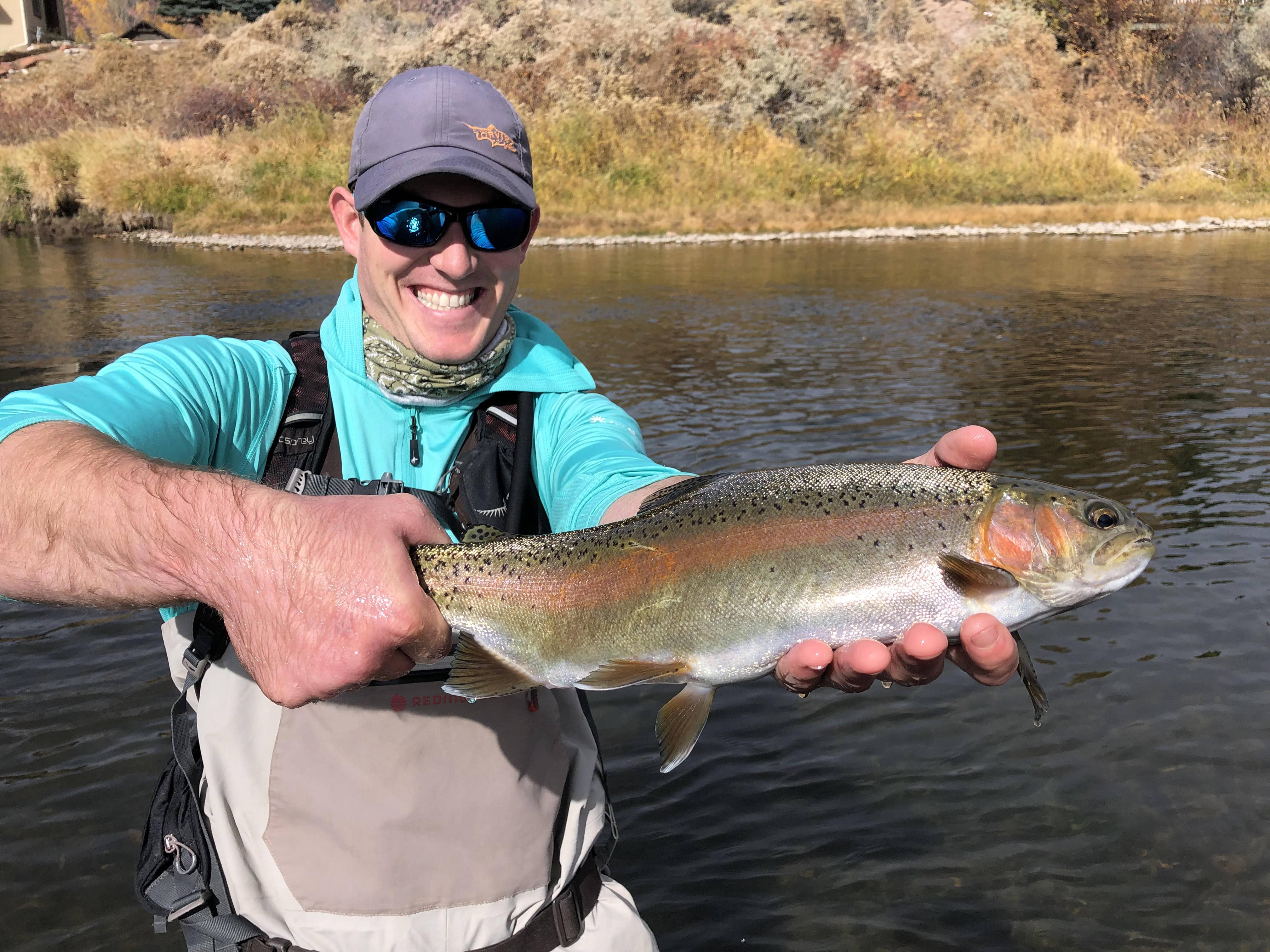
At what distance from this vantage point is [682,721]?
103 inches

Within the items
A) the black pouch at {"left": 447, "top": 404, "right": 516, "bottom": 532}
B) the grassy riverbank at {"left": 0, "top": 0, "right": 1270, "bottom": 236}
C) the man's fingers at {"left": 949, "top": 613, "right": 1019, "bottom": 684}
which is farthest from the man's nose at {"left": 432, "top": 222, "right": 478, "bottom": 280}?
the grassy riverbank at {"left": 0, "top": 0, "right": 1270, "bottom": 236}

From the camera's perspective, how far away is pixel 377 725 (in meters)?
2.45

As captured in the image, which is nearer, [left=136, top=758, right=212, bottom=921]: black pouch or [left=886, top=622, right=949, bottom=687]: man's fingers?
[left=886, top=622, right=949, bottom=687]: man's fingers

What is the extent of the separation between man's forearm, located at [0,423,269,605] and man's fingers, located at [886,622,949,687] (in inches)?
55.7

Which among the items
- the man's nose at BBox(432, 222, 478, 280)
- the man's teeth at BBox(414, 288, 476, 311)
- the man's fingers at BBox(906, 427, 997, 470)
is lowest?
the man's fingers at BBox(906, 427, 997, 470)

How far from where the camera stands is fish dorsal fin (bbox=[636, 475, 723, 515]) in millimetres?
2613

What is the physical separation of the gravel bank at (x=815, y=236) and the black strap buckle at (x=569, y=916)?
3084 centimetres

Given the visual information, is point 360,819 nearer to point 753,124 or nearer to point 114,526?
point 114,526

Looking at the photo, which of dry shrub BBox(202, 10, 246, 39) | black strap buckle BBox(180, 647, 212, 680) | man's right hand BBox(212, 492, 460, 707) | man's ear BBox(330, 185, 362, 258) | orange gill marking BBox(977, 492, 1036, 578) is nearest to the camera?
man's right hand BBox(212, 492, 460, 707)

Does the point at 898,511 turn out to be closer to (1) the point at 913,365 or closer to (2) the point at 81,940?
(2) the point at 81,940

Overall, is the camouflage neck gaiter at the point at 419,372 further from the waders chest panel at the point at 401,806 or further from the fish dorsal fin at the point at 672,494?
the waders chest panel at the point at 401,806

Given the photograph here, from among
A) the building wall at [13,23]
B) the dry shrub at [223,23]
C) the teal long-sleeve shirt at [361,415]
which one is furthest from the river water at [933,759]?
the building wall at [13,23]

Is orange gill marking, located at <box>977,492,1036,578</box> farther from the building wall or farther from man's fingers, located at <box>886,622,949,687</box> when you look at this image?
the building wall

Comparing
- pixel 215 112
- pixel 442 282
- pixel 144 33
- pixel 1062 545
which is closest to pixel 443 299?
pixel 442 282
